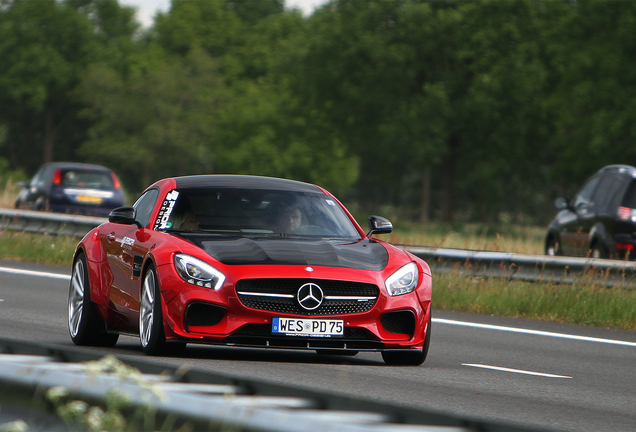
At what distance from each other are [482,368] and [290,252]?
1962 mm

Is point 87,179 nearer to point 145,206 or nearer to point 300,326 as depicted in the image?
point 145,206

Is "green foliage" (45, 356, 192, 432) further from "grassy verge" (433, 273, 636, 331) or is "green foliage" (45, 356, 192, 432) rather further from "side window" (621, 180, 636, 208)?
"side window" (621, 180, 636, 208)

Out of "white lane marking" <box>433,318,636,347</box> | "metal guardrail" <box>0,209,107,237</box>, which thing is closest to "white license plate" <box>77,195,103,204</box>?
"metal guardrail" <box>0,209,107,237</box>

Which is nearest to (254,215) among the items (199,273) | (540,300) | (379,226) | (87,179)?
(379,226)

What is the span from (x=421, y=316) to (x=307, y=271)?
100 cm

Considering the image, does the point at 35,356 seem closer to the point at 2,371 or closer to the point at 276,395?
the point at 2,371

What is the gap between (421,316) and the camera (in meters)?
8.78

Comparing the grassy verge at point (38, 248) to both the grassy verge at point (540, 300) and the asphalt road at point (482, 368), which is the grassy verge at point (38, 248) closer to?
the asphalt road at point (482, 368)

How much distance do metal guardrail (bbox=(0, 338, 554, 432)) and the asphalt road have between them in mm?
3125

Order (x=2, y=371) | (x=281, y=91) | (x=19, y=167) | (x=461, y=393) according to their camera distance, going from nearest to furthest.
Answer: (x=2, y=371)
(x=461, y=393)
(x=281, y=91)
(x=19, y=167)

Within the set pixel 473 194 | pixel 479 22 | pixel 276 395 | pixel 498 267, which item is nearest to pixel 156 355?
pixel 276 395

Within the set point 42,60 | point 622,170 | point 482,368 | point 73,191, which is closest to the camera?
point 482,368

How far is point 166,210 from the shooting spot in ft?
31.1

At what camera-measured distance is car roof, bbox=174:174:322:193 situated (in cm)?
975
